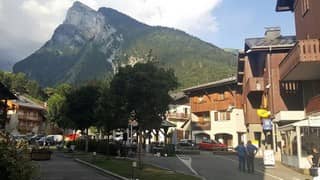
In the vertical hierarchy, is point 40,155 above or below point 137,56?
below

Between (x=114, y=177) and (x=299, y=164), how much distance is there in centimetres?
1110

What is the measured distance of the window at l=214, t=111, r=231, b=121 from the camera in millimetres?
65250

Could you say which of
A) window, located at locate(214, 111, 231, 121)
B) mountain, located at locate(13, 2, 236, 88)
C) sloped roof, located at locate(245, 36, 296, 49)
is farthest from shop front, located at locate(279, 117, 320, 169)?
window, located at locate(214, 111, 231, 121)

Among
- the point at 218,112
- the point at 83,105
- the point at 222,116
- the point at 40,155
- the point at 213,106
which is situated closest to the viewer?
the point at 40,155

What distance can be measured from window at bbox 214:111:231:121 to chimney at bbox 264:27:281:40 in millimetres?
22038

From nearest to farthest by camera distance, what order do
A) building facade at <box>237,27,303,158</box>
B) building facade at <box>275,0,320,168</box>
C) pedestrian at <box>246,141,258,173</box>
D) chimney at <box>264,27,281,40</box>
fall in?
pedestrian at <box>246,141,258,173</box>
building facade at <box>275,0,320,168</box>
building facade at <box>237,27,303,158</box>
chimney at <box>264,27,281,40</box>

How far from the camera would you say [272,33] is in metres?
44.2

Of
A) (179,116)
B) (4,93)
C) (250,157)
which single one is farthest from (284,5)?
(179,116)

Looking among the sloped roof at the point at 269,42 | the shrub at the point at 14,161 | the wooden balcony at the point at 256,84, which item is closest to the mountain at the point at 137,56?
the wooden balcony at the point at 256,84

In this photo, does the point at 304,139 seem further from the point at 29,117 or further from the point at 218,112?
the point at 29,117

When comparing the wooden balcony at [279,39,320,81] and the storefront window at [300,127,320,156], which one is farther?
the storefront window at [300,127,320,156]

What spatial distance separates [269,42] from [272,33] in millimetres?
4661

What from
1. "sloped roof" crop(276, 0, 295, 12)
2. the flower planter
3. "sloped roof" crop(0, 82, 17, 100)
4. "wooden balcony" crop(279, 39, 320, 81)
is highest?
"sloped roof" crop(276, 0, 295, 12)

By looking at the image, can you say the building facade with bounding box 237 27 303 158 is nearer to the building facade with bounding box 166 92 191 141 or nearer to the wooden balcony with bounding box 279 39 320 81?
the wooden balcony with bounding box 279 39 320 81
